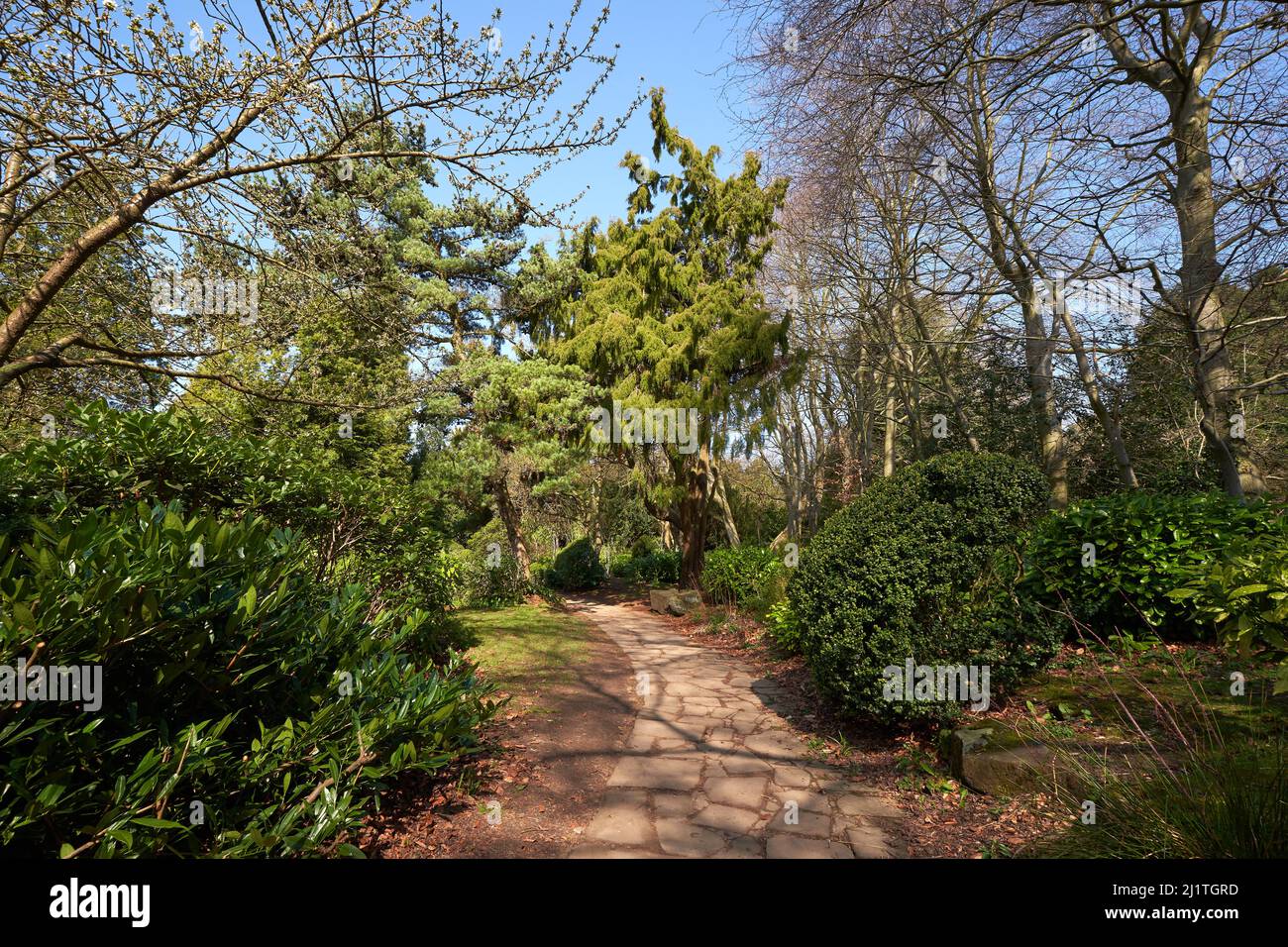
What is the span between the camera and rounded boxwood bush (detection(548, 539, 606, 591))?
16234 mm

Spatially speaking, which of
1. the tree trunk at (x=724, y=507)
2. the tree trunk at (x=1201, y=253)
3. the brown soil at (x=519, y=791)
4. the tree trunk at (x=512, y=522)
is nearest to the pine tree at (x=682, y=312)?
the tree trunk at (x=724, y=507)

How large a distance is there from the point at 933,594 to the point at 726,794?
2.13 m

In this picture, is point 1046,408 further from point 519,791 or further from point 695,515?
point 519,791

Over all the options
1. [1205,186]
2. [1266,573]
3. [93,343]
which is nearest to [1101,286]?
[1205,186]

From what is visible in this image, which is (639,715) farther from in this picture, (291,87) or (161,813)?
(291,87)

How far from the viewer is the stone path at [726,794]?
10.0 feet

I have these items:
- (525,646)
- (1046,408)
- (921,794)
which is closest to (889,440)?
(1046,408)

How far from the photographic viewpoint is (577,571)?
16359 mm

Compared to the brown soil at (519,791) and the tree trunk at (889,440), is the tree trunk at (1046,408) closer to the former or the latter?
the tree trunk at (889,440)

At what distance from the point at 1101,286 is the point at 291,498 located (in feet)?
29.8

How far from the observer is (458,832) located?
3.11m

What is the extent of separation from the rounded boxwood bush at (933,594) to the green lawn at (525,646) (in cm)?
294

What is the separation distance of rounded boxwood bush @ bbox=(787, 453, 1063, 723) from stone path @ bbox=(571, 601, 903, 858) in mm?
724

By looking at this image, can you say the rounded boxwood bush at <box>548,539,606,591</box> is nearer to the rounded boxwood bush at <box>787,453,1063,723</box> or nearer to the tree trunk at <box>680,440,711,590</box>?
the tree trunk at <box>680,440,711,590</box>
